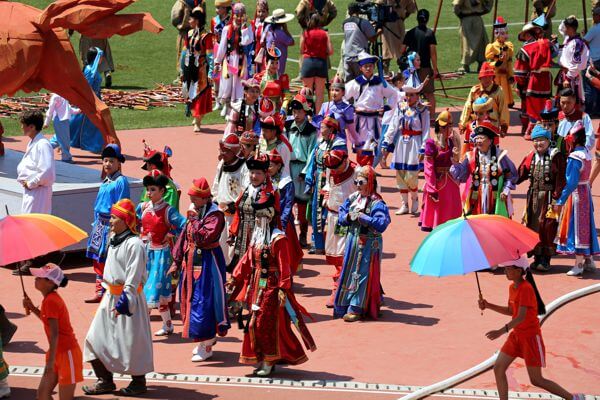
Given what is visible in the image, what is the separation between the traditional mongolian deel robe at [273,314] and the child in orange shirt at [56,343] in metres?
1.62

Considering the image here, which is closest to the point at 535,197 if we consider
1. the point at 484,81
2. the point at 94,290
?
the point at 484,81

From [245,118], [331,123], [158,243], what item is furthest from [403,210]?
[158,243]

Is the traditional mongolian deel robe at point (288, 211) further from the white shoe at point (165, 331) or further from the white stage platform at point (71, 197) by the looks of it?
the white stage platform at point (71, 197)

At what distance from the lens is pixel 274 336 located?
10891 millimetres

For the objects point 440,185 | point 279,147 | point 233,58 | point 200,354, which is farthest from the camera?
point 233,58

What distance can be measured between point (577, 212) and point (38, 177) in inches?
231

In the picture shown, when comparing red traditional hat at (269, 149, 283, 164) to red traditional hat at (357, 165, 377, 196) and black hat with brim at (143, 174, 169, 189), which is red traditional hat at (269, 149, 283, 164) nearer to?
red traditional hat at (357, 165, 377, 196)

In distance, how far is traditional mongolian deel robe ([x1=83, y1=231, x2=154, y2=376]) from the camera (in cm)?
1038

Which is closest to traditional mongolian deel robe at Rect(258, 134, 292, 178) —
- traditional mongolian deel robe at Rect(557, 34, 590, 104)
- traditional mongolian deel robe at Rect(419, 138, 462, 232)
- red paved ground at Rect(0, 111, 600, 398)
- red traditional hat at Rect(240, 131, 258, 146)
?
red traditional hat at Rect(240, 131, 258, 146)

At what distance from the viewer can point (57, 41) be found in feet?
51.4

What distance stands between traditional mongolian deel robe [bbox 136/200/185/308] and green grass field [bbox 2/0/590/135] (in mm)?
10264

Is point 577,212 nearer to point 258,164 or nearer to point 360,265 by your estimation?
point 360,265

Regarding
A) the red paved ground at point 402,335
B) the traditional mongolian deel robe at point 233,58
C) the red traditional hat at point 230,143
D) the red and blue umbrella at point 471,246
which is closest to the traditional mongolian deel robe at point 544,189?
the red paved ground at point 402,335

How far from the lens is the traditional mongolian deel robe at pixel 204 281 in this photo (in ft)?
36.8
